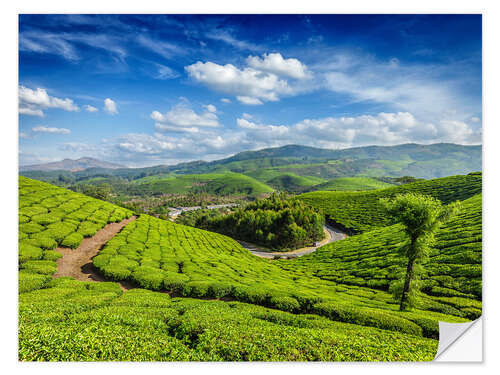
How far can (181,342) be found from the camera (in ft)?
25.0

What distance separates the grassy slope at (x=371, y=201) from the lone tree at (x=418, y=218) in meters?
34.4

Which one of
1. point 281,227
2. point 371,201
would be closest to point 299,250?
point 281,227

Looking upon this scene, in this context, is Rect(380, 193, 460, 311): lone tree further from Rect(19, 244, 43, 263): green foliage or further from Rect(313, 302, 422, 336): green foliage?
Rect(19, 244, 43, 263): green foliage

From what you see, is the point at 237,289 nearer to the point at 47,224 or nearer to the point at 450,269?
the point at 450,269

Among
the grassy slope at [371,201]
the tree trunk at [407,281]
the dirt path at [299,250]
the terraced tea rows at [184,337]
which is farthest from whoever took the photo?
the dirt path at [299,250]

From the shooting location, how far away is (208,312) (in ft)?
32.8

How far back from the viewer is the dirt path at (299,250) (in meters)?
58.2

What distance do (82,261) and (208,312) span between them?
15.1m

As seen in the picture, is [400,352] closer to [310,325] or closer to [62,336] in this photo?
[310,325]

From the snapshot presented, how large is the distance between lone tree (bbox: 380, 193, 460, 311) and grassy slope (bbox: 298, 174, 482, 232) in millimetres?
34414

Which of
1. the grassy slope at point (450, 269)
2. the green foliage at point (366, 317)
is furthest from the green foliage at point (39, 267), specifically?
the grassy slope at point (450, 269)

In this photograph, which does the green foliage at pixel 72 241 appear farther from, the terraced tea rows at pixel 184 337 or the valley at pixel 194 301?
the terraced tea rows at pixel 184 337

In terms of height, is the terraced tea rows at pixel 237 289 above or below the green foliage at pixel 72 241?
below

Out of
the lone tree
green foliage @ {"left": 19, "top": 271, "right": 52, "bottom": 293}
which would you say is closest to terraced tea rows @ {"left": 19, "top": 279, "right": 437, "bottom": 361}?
green foliage @ {"left": 19, "top": 271, "right": 52, "bottom": 293}
